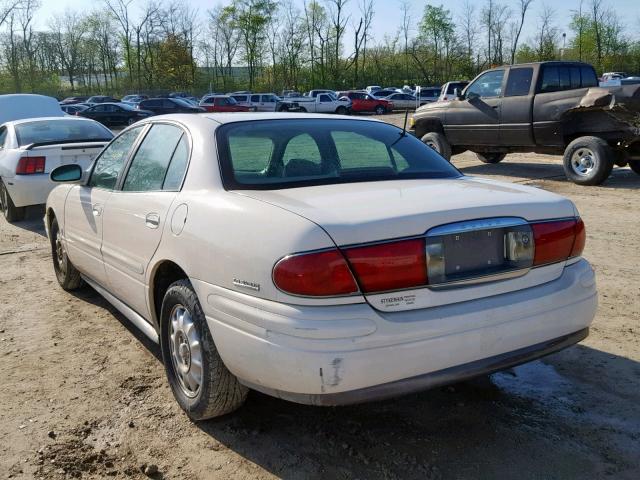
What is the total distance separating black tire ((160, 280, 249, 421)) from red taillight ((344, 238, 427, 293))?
32.9 inches

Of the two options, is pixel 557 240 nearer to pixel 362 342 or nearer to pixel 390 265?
pixel 390 265

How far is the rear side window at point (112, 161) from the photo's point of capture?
4133mm

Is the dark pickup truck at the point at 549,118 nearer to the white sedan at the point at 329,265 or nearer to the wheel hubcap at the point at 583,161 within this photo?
the wheel hubcap at the point at 583,161

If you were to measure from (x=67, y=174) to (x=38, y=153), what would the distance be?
4081 millimetres

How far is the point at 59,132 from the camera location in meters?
9.02

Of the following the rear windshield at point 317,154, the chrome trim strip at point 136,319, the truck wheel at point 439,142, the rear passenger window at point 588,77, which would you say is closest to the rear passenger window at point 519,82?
the rear passenger window at point 588,77

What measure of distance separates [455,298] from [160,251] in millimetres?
1521

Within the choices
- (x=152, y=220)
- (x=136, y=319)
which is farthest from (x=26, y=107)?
(x=152, y=220)

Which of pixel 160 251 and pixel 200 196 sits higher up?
pixel 200 196

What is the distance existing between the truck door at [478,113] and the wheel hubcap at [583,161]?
1.60 metres

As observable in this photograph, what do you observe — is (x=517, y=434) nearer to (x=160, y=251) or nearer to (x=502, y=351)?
(x=502, y=351)

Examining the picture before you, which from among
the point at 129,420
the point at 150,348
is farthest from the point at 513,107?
the point at 129,420

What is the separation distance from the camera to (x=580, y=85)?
11070mm

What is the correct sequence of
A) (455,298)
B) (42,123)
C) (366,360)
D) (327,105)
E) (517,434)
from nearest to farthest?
(366,360)
(455,298)
(517,434)
(42,123)
(327,105)
